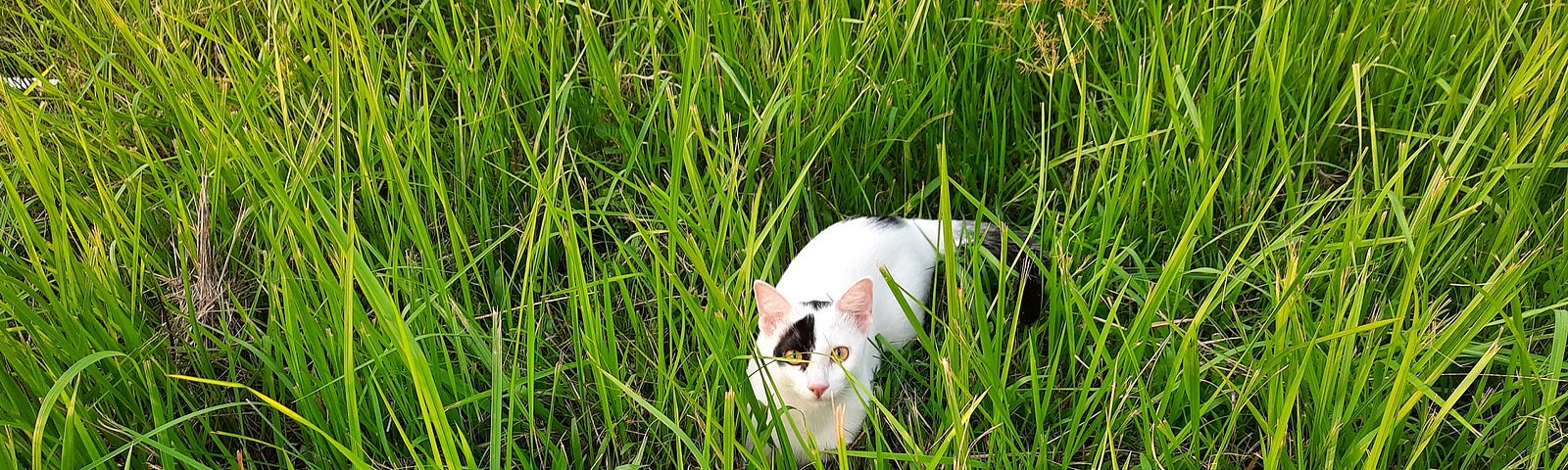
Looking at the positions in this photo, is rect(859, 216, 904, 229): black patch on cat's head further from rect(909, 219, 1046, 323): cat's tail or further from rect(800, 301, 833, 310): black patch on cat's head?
rect(800, 301, 833, 310): black patch on cat's head

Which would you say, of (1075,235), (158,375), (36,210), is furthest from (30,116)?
(1075,235)

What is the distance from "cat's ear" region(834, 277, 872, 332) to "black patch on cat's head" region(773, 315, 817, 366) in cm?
5

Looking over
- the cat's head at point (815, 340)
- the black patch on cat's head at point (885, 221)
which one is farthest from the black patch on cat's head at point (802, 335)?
the black patch on cat's head at point (885, 221)

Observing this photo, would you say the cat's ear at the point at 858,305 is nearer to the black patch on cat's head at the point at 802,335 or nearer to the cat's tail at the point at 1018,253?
the black patch on cat's head at the point at 802,335

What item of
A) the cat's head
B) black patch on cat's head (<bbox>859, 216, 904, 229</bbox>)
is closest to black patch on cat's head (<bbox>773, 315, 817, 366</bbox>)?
the cat's head

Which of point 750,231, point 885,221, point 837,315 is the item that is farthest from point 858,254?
point 750,231

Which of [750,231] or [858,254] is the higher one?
[750,231]

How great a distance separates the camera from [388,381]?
134cm

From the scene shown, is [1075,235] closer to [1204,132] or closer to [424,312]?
[1204,132]

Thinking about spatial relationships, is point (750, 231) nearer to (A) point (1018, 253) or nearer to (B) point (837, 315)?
(B) point (837, 315)

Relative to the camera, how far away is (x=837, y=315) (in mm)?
1541

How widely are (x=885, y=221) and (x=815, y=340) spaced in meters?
0.36

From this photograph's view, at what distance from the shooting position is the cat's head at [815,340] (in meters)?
1.49

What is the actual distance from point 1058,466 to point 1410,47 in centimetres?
111
